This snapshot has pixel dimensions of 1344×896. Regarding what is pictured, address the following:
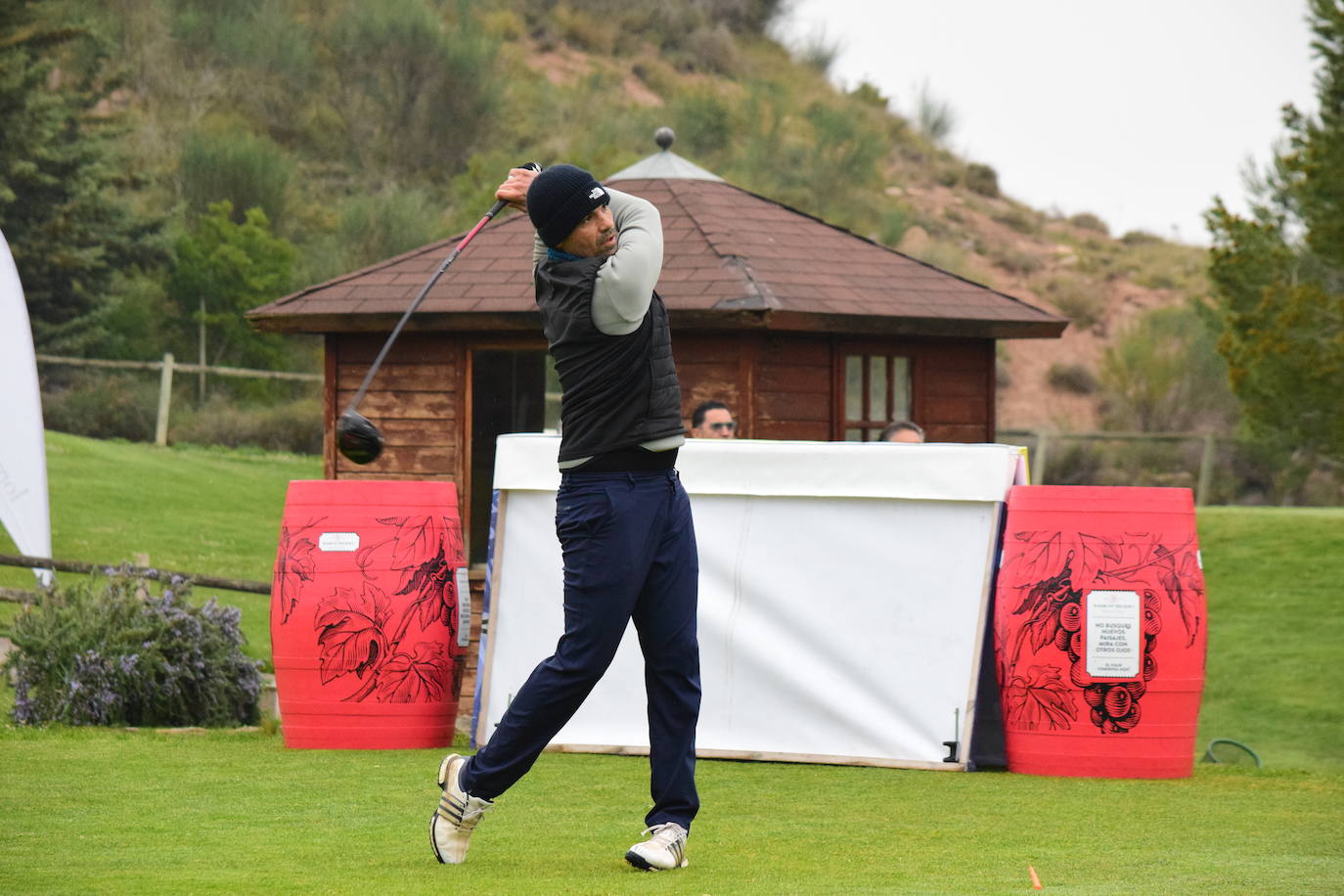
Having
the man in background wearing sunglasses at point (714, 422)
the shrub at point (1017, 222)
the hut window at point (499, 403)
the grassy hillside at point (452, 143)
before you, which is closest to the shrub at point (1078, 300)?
the grassy hillside at point (452, 143)

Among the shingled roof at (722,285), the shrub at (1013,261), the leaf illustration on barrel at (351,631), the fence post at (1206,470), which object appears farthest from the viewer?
the shrub at (1013,261)

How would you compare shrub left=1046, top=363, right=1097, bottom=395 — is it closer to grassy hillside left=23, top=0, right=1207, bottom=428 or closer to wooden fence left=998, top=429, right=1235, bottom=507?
grassy hillside left=23, top=0, right=1207, bottom=428

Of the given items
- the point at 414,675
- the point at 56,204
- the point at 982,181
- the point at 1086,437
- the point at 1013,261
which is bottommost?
the point at 414,675

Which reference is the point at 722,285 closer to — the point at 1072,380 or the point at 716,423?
the point at 716,423

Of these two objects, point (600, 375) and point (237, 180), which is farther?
point (237, 180)

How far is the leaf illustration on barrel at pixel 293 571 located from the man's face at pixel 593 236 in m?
2.75

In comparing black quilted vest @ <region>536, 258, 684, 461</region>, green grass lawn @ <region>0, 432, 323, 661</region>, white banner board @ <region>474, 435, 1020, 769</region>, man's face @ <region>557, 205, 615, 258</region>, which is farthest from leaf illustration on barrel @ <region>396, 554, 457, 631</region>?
green grass lawn @ <region>0, 432, 323, 661</region>

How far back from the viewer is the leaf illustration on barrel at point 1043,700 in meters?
6.41

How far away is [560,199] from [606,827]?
1.83 metres

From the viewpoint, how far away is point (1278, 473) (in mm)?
30453

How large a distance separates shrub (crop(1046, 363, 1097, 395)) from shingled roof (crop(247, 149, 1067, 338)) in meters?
29.7

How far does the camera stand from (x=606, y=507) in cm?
457

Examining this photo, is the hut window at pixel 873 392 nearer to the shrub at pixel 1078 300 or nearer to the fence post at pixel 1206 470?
the fence post at pixel 1206 470

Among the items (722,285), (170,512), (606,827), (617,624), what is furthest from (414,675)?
(170,512)
